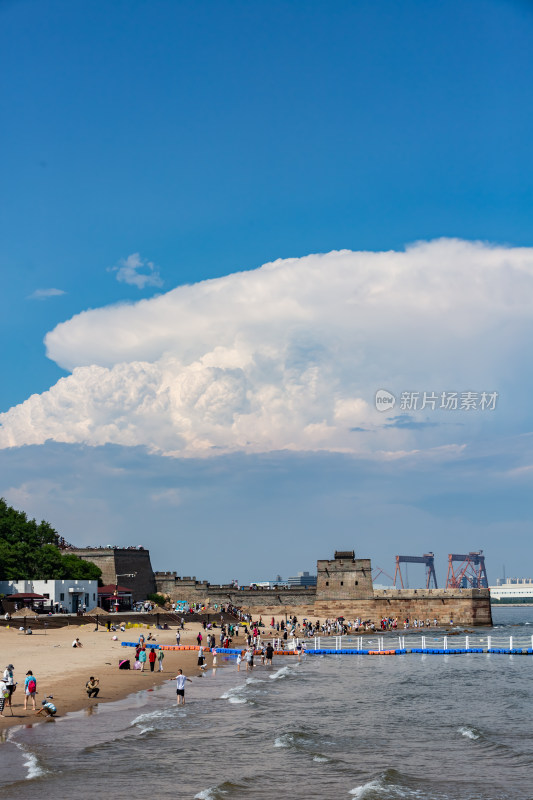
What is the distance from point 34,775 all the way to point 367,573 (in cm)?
8501

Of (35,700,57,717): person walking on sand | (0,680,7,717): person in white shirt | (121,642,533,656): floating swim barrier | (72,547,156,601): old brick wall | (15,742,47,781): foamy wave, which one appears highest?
(72,547,156,601): old brick wall

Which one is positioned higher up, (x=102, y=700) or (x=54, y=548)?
(x=54, y=548)

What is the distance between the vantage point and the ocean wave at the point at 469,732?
27.2 metres

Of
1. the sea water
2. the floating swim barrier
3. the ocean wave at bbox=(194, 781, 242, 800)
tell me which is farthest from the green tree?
the ocean wave at bbox=(194, 781, 242, 800)

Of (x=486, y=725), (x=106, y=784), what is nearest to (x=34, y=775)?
(x=106, y=784)

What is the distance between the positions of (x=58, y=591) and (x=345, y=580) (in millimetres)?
41015

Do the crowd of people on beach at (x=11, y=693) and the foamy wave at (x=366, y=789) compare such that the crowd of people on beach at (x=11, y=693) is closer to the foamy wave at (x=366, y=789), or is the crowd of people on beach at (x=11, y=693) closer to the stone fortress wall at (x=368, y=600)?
the foamy wave at (x=366, y=789)

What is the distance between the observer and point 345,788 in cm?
1988

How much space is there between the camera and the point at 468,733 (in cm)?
2761

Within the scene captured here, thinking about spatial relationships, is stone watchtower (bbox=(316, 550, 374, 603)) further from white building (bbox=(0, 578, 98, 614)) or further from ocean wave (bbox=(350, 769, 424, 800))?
ocean wave (bbox=(350, 769, 424, 800))

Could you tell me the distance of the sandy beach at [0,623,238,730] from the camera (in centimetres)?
3088

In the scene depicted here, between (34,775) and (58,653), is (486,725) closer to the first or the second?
(34,775)

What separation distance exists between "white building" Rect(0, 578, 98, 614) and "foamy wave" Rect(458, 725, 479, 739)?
5042cm

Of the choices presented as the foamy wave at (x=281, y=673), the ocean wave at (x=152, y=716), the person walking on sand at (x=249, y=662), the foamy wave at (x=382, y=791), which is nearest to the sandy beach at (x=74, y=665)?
the ocean wave at (x=152, y=716)
